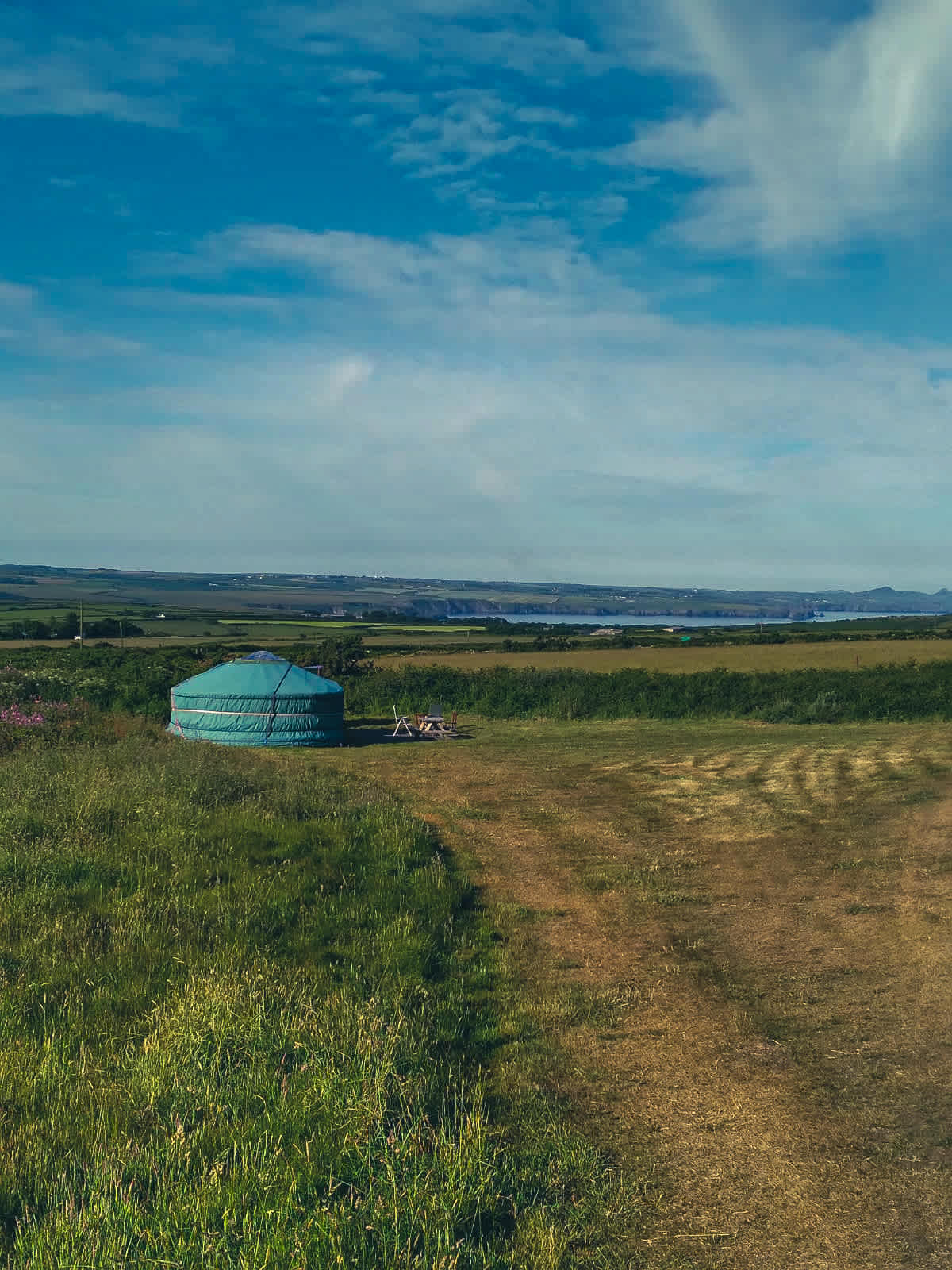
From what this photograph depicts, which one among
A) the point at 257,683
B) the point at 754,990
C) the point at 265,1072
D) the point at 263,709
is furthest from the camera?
the point at 257,683

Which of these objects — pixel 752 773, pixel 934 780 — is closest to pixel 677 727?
pixel 752 773

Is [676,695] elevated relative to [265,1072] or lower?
lower

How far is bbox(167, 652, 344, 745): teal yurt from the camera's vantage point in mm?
30812

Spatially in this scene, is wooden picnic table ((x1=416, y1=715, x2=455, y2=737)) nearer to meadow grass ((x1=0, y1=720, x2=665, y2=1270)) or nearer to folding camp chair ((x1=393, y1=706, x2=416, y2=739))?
folding camp chair ((x1=393, y1=706, x2=416, y2=739))

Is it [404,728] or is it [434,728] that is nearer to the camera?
[434,728]

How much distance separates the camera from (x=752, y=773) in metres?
21.9

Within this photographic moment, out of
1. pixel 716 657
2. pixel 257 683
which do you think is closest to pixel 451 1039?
pixel 257 683

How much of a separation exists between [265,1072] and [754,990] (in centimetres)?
442

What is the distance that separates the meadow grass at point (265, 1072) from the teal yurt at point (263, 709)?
1931 cm

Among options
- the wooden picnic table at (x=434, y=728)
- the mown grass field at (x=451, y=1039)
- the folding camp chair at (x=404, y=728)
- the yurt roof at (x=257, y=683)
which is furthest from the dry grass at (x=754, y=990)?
the folding camp chair at (x=404, y=728)

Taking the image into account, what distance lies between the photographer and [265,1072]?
5559 millimetres

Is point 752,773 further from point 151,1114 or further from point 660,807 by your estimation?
point 151,1114

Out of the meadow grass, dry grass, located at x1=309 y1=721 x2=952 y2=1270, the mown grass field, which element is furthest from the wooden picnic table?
the meadow grass

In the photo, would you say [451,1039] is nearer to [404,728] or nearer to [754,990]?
[754,990]
